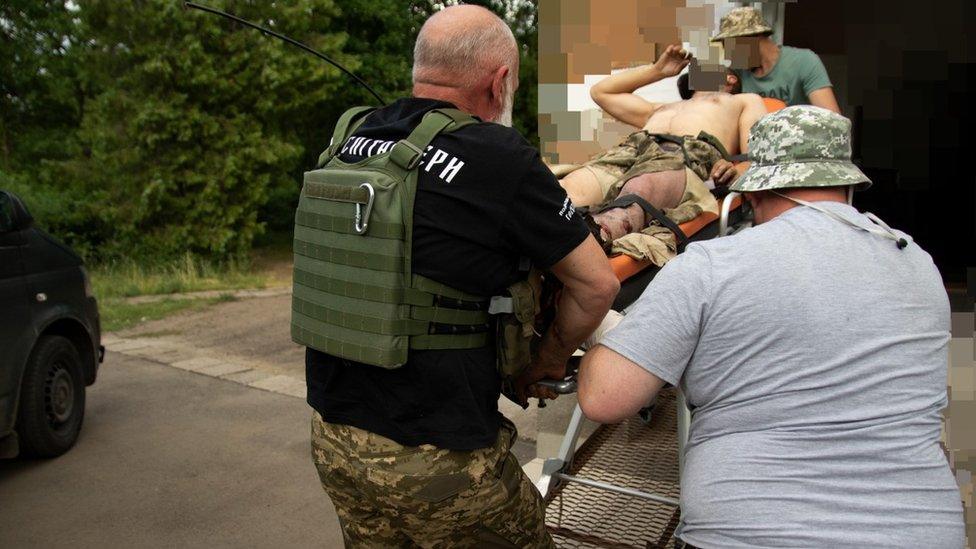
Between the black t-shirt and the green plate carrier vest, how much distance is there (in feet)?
0.09

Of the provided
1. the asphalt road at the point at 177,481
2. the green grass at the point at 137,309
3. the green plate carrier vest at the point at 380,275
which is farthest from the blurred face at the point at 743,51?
the green grass at the point at 137,309

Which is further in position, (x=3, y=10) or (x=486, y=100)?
(x=3, y=10)

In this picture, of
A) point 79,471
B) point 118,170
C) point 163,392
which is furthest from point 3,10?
point 79,471

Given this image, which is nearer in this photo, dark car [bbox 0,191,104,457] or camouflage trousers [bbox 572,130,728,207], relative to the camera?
camouflage trousers [bbox 572,130,728,207]

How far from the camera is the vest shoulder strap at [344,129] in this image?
1952 mm

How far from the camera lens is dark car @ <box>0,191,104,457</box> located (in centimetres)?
417

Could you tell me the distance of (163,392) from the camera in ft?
19.5

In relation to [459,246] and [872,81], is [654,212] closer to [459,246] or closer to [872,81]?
[459,246]

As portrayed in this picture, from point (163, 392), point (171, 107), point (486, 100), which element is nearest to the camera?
point (486, 100)

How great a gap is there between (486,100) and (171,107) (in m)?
10.5

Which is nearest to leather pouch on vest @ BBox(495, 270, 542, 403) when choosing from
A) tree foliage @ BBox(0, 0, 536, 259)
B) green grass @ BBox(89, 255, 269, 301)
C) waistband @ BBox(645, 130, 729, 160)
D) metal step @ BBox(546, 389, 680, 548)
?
metal step @ BBox(546, 389, 680, 548)

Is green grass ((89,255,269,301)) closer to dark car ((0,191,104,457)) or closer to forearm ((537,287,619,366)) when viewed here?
dark car ((0,191,104,457))

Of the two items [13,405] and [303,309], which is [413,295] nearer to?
[303,309]

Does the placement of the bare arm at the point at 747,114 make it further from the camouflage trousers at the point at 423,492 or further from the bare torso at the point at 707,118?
the camouflage trousers at the point at 423,492
